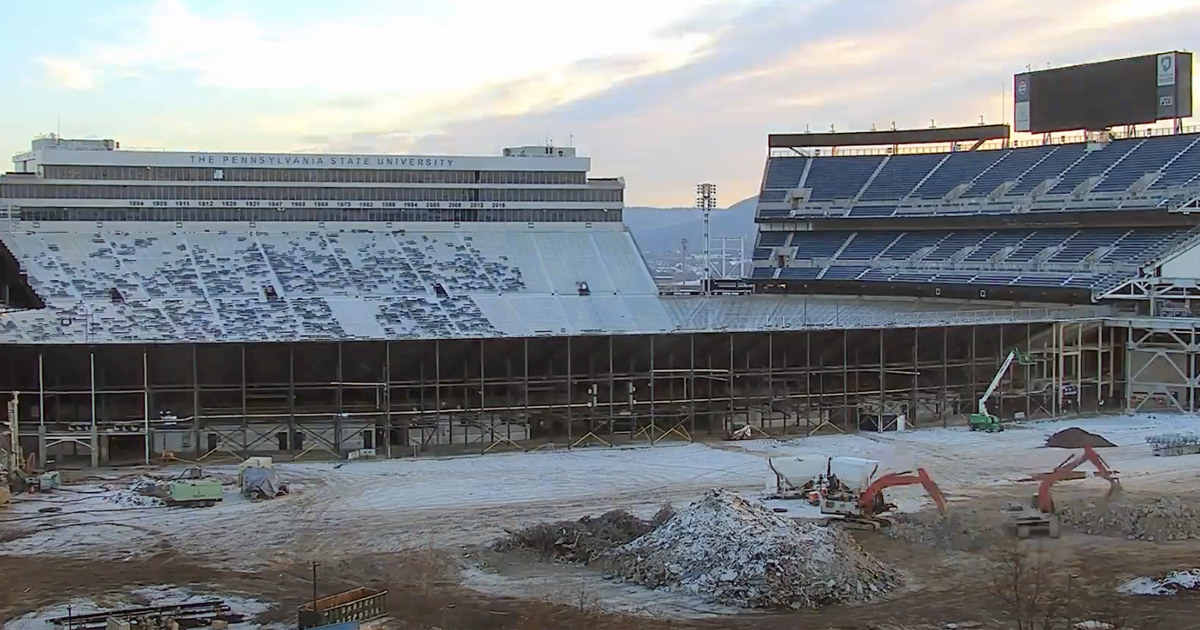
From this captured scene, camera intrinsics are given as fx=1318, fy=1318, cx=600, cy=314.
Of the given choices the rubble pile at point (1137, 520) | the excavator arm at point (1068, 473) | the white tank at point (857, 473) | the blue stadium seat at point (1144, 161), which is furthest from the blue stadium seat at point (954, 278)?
the rubble pile at point (1137, 520)

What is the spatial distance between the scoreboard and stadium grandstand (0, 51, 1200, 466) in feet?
5.40

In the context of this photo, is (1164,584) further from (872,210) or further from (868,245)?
(872,210)

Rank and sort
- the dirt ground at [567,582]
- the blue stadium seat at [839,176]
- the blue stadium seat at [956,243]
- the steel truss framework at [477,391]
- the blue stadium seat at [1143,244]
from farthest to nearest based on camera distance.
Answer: the blue stadium seat at [839,176] → the blue stadium seat at [956,243] → the blue stadium seat at [1143,244] → the steel truss framework at [477,391] → the dirt ground at [567,582]

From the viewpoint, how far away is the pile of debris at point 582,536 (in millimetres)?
27578

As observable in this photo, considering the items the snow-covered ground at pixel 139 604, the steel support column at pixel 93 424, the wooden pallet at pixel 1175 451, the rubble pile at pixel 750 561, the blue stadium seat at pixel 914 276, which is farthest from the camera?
the blue stadium seat at pixel 914 276

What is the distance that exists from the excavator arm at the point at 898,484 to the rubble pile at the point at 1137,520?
2.77m

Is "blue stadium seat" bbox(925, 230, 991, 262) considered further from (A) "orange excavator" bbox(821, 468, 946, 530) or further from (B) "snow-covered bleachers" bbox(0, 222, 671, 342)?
(A) "orange excavator" bbox(821, 468, 946, 530)

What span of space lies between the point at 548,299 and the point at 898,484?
1420 inches

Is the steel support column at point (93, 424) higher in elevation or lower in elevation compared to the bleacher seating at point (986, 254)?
lower

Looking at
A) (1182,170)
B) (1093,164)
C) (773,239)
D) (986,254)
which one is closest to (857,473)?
(986,254)

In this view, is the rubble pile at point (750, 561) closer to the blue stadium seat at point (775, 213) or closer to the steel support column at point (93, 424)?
the steel support column at point (93, 424)

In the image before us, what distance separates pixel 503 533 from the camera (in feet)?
98.9

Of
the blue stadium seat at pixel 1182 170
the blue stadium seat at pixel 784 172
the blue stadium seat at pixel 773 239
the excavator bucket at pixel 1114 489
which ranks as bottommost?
the excavator bucket at pixel 1114 489

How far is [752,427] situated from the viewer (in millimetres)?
45188
